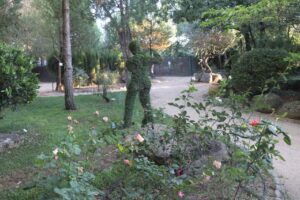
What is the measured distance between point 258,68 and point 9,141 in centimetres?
777

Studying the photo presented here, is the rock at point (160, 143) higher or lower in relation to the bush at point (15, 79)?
lower

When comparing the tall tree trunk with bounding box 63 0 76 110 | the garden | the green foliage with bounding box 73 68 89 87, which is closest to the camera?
the garden

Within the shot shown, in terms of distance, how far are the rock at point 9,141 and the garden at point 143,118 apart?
0.9 inches

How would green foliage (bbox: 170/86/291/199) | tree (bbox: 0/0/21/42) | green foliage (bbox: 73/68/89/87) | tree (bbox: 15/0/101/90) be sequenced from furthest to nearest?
green foliage (bbox: 73/68/89/87) < tree (bbox: 15/0/101/90) < tree (bbox: 0/0/21/42) < green foliage (bbox: 170/86/291/199)

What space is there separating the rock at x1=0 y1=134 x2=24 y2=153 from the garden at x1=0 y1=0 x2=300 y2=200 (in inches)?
0.9

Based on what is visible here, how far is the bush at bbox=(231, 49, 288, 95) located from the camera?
1105 cm

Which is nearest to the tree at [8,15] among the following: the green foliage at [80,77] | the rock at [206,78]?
the green foliage at [80,77]

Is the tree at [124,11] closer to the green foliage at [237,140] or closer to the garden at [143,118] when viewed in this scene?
the garden at [143,118]

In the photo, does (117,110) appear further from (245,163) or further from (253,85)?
(245,163)

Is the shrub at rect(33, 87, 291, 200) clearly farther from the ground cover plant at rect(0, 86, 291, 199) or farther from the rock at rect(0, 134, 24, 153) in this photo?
the rock at rect(0, 134, 24, 153)

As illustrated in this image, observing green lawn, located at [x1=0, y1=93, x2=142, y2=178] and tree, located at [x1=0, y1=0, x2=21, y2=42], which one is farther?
tree, located at [x1=0, y1=0, x2=21, y2=42]

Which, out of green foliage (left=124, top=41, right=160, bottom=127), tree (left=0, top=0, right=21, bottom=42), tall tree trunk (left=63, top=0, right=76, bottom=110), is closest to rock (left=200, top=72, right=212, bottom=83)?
tree (left=0, top=0, right=21, bottom=42)

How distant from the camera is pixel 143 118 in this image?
23.5 feet

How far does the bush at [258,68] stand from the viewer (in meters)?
11.0
